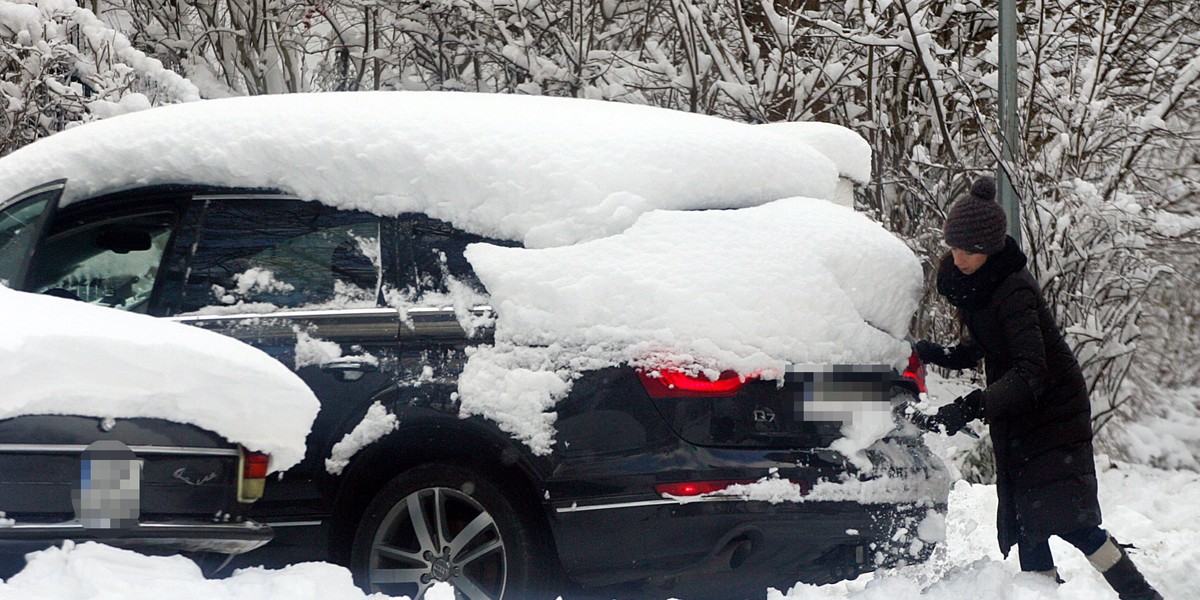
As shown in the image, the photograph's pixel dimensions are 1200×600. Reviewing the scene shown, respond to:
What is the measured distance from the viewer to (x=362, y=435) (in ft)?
11.9

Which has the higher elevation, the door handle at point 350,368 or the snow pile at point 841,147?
the snow pile at point 841,147

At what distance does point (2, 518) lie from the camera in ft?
11.3

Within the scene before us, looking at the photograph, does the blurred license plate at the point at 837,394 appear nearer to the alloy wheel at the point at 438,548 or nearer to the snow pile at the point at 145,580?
the alloy wheel at the point at 438,548

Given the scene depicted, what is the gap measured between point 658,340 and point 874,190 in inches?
209

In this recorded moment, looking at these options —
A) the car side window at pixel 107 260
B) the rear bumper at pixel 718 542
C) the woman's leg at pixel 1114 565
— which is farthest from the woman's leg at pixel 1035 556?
the car side window at pixel 107 260

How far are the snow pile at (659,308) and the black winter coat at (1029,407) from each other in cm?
62

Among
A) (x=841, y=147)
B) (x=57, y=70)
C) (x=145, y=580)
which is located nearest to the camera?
(x=145, y=580)

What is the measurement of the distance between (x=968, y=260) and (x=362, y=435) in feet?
6.92

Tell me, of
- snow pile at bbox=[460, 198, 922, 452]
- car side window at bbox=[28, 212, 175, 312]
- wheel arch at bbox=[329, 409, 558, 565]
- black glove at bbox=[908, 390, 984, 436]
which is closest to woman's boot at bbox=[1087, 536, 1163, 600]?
black glove at bbox=[908, 390, 984, 436]

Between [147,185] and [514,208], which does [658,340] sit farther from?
[147,185]

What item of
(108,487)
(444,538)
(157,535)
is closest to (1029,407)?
(444,538)

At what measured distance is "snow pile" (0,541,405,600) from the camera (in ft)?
10.4

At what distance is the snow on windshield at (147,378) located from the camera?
11.2 ft

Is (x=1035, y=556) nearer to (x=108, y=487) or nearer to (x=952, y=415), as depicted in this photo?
(x=952, y=415)
